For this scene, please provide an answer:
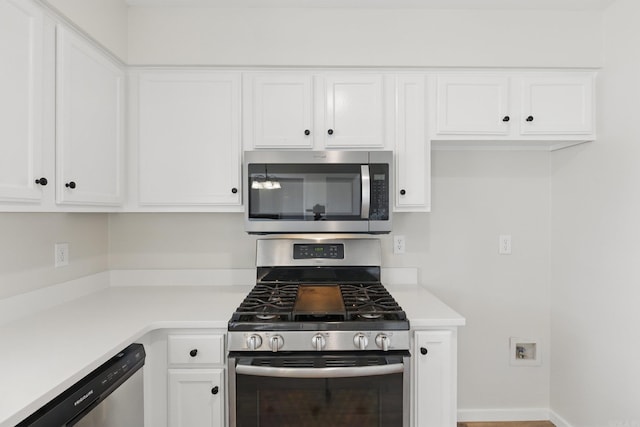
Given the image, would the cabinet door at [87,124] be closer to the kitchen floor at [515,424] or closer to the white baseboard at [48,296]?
the white baseboard at [48,296]

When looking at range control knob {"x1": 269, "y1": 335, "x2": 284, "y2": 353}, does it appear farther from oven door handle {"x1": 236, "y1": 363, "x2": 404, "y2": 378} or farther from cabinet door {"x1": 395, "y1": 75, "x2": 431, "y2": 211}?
cabinet door {"x1": 395, "y1": 75, "x2": 431, "y2": 211}

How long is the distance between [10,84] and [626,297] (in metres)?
2.71

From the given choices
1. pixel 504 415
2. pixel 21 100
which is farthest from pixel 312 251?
pixel 504 415

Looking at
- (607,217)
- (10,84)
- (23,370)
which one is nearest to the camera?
(23,370)

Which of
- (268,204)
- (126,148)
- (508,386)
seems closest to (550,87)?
(268,204)

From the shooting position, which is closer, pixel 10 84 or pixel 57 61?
pixel 10 84

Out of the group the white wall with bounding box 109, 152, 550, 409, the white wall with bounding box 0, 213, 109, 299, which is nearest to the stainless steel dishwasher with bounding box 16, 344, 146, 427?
the white wall with bounding box 0, 213, 109, 299

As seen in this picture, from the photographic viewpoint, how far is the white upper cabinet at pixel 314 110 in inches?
83.4

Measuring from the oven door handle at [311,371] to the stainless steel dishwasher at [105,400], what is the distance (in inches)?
15.7

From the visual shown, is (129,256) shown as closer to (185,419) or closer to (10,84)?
(185,419)

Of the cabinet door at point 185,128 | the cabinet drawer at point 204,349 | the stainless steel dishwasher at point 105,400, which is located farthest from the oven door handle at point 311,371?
the cabinet door at point 185,128

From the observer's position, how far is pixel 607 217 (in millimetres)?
2039

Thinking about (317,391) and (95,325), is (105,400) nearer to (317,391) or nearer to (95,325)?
(95,325)

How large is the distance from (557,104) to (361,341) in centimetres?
166
